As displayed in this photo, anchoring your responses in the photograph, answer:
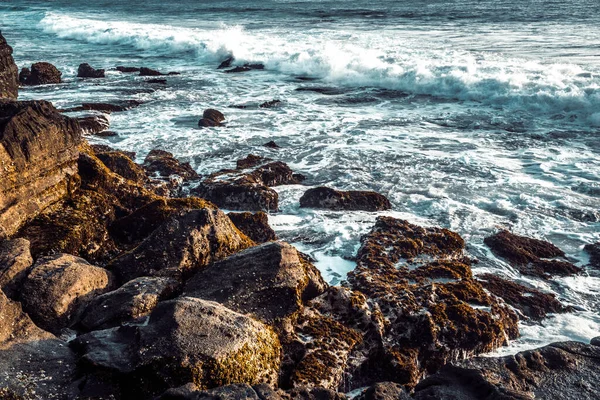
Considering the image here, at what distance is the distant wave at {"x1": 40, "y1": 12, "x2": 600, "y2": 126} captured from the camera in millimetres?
16469

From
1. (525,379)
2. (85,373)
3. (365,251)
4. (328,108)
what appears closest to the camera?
(85,373)

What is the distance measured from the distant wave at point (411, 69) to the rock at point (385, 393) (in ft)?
43.4

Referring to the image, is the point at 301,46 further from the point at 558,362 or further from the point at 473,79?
the point at 558,362

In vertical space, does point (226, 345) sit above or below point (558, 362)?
above

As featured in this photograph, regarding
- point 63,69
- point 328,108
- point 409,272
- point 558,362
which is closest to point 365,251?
point 409,272

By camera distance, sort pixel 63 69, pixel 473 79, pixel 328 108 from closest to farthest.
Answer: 1. pixel 328 108
2. pixel 473 79
3. pixel 63 69

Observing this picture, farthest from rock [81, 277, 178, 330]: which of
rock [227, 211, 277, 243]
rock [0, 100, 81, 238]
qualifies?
rock [227, 211, 277, 243]

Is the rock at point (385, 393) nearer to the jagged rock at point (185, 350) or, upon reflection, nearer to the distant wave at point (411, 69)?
the jagged rock at point (185, 350)

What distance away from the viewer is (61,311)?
477 centimetres

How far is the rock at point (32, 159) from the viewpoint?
18.5 ft

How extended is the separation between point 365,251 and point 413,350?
2.09 m

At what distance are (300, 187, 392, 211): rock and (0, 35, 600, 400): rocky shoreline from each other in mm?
1435

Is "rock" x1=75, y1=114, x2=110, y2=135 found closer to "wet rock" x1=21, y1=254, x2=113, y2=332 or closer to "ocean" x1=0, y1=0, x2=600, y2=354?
"ocean" x1=0, y1=0, x2=600, y2=354

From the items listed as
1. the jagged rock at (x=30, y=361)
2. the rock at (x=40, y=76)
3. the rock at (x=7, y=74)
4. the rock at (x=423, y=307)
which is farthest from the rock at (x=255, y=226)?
the rock at (x=40, y=76)
